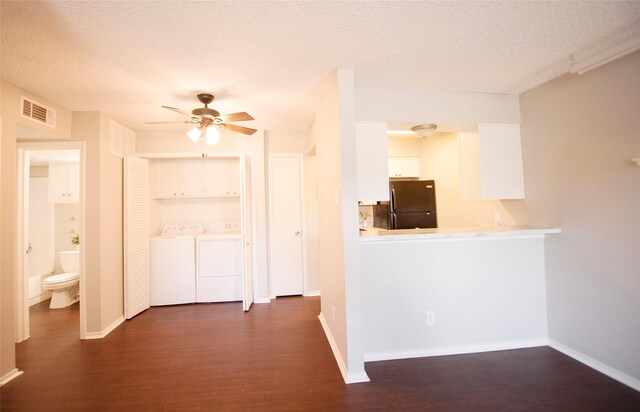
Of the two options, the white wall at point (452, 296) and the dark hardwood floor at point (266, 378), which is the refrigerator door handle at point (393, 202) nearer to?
the white wall at point (452, 296)

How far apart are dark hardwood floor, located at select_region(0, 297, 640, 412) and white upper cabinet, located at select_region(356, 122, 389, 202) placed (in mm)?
1497

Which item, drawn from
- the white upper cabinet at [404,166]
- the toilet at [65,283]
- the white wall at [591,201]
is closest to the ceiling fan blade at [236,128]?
the white upper cabinet at [404,166]

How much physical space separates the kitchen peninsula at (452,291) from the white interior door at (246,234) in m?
1.84

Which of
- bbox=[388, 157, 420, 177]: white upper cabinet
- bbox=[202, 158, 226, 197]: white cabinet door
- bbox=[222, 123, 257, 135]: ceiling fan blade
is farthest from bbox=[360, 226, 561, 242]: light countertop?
bbox=[202, 158, 226, 197]: white cabinet door

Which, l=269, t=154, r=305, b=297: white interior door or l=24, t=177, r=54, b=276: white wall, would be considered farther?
l=24, t=177, r=54, b=276: white wall

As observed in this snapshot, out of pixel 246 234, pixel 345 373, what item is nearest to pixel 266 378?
pixel 345 373

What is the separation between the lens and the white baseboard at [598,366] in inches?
73.4

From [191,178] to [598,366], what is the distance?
16.2 ft

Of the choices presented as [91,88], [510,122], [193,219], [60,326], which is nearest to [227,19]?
[91,88]

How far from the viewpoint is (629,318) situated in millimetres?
1883

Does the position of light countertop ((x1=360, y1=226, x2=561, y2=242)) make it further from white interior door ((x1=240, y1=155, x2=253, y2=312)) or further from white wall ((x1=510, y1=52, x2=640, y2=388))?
white interior door ((x1=240, y1=155, x2=253, y2=312))

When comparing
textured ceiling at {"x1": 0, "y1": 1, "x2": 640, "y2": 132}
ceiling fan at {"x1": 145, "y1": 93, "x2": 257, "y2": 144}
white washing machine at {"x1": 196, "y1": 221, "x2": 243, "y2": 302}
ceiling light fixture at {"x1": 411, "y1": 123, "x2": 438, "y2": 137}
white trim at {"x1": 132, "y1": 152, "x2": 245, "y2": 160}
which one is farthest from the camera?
white washing machine at {"x1": 196, "y1": 221, "x2": 243, "y2": 302}

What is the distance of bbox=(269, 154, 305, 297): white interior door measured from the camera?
3.94m

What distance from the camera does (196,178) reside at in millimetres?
4008
